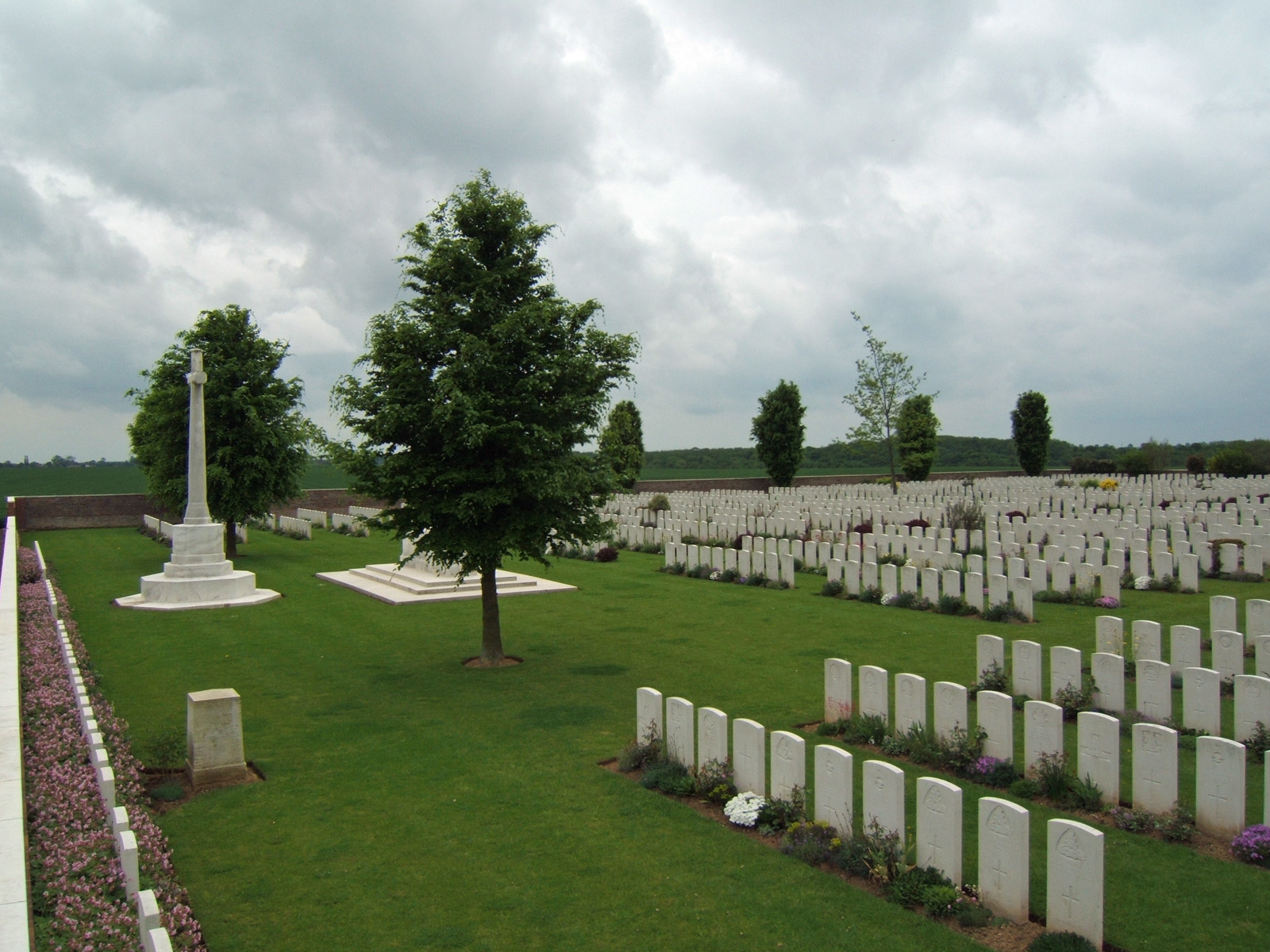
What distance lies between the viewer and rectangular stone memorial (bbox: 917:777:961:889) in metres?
4.90

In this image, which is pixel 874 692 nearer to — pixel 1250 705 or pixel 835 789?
pixel 835 789

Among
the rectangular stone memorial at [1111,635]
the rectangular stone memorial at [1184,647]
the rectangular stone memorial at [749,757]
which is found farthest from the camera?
the rectangular stone memorial at [1111,635]

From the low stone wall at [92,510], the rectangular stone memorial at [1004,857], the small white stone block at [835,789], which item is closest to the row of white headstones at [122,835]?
the small white stone block at [835,789]

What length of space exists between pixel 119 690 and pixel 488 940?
7785mm

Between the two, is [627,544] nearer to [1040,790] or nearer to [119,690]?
[119,690]

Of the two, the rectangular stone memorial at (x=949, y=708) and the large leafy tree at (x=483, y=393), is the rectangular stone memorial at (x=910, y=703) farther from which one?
the large leafy tree at (x=483, y=393)

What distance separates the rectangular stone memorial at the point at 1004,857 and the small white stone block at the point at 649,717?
306cm

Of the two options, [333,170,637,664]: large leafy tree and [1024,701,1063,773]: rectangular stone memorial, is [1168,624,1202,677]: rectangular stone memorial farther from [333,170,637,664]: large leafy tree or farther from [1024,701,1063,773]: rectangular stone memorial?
[333,170,637,664]: large leafy tree

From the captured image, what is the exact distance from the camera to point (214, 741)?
734cm

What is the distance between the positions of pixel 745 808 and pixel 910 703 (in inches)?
85.9

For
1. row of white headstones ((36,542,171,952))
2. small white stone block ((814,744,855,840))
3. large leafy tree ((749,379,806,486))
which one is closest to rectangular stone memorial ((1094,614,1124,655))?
small white stone block ((814,744,855,840))

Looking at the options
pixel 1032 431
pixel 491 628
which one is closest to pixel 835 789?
pixel 491 628

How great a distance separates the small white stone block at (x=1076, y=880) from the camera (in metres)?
4.31

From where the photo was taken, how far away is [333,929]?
15.9ft
